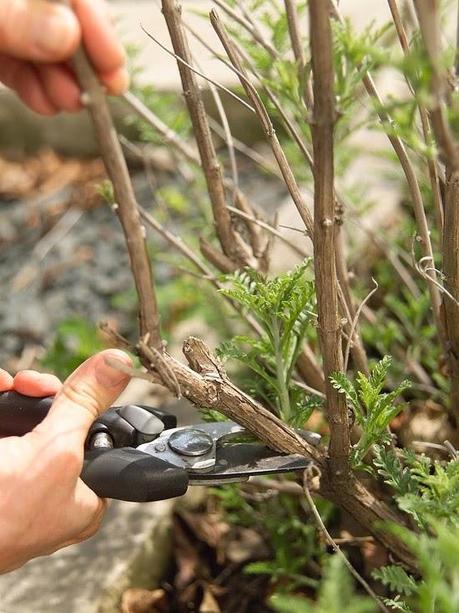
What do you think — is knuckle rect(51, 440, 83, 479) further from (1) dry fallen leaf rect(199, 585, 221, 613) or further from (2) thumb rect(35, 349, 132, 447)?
(1) dry fallen leaf rect(199, 585, 221, 613)

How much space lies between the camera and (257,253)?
4.66 ft

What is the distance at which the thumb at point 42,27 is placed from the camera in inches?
34.3

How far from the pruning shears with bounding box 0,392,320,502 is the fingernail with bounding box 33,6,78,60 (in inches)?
20.2

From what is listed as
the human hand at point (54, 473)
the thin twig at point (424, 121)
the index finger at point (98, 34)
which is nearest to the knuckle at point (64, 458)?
the human hand at point (54, 473)

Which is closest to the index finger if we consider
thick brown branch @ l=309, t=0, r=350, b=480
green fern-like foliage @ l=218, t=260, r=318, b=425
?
thick brown branch @ l=309, t=0, r=350, b=480

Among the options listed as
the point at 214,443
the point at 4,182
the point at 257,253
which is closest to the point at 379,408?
the point at 214,443

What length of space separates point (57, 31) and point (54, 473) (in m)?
0.50

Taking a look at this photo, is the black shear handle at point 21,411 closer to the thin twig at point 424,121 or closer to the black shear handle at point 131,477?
the black shear handle at point 131,477

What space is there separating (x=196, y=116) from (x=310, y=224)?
0.25m

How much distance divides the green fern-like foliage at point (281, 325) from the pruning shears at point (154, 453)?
0.06m

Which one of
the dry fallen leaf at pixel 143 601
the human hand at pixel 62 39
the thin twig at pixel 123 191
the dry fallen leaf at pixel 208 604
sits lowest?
the dry fallen leaf at pixel 143 601

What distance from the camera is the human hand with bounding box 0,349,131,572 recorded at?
1048 millimetres

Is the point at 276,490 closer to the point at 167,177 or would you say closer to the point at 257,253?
the point at 257,253

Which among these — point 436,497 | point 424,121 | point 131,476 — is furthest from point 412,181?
point 131,476
